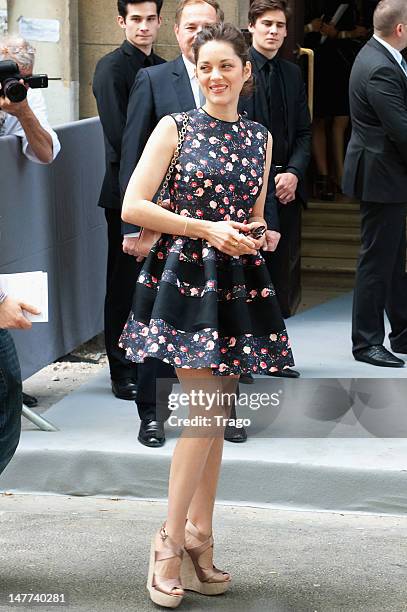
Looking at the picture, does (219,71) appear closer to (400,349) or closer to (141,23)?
(141,23)

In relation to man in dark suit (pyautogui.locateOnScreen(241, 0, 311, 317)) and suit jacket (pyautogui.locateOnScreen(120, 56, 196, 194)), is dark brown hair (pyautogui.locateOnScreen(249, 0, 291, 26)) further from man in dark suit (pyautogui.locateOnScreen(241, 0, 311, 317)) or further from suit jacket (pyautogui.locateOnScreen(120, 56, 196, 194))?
suit jacket (pyautogui.locateOnScreen(120, 56, 196, 194))

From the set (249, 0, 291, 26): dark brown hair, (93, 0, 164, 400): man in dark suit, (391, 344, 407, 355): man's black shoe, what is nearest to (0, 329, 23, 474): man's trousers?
(93, 0, 164, 400): man in dark suit

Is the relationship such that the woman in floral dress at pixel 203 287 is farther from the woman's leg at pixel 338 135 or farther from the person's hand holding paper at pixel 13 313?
the woman's leg at pixel 338 135

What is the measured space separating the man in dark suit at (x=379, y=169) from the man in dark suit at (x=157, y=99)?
4.54 ft

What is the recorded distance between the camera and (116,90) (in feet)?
21.7

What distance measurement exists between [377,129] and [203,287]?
117 inches

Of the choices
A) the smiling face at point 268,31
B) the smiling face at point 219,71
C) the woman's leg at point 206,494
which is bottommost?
the woman's leg at point 206,494

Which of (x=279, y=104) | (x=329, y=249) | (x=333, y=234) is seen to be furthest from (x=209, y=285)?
(x=333, y=234)

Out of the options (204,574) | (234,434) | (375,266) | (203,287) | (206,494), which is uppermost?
(203,287)

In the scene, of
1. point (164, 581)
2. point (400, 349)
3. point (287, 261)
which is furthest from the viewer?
point (287, 261)

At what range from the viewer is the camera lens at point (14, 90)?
233 inches

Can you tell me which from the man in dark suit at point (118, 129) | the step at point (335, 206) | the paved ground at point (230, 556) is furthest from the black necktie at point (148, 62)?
the step at point (335, 206)

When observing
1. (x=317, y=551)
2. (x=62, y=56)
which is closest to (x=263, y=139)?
(x=317, y=551)

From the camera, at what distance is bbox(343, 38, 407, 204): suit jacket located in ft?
23.1
